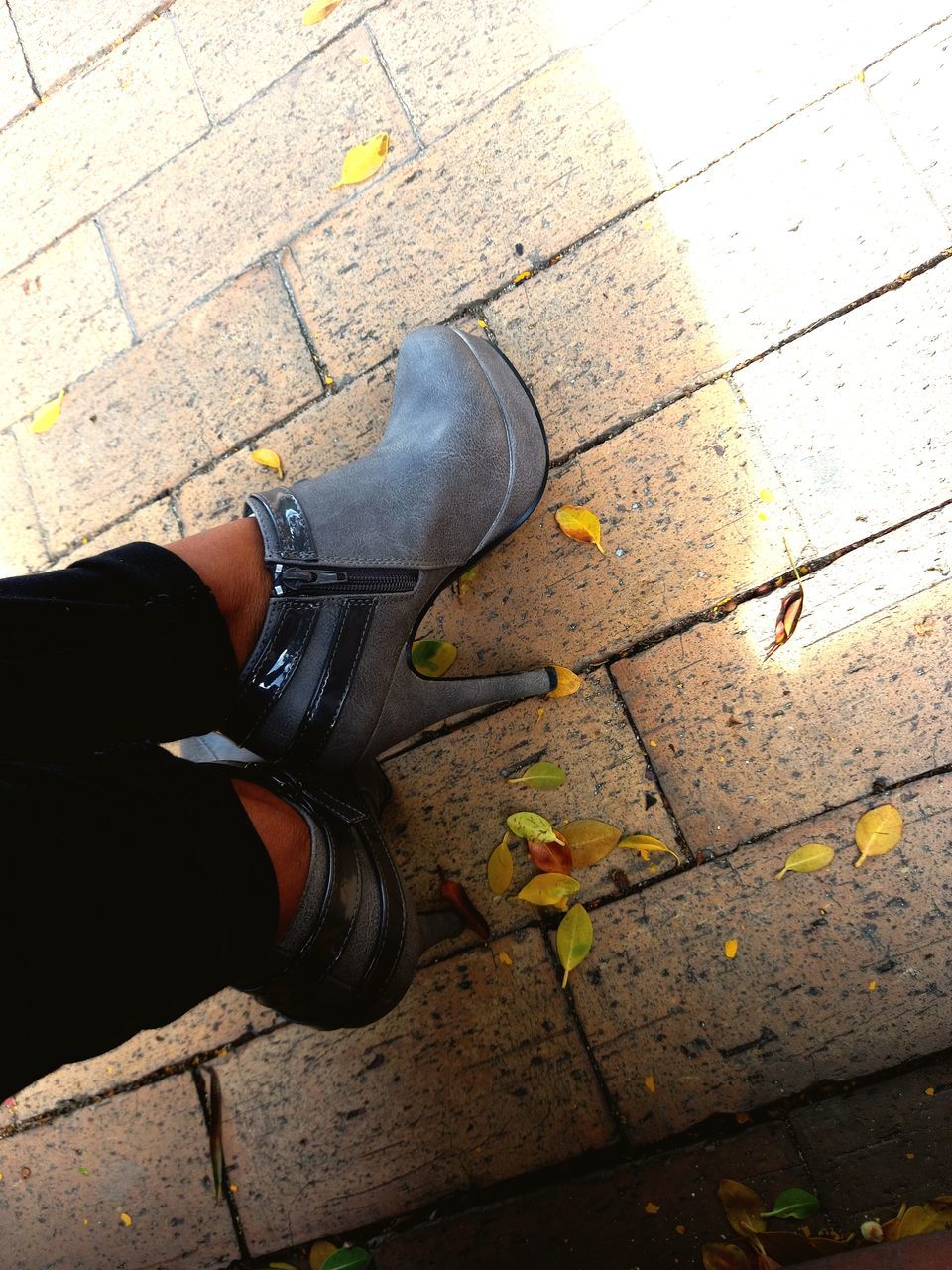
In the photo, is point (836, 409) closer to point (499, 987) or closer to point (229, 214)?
point (499, 987)

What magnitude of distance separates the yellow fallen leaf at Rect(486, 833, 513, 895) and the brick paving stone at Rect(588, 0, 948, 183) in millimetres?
1391

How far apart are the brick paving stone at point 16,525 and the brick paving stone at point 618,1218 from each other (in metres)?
1.72

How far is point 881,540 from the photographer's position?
158 cm

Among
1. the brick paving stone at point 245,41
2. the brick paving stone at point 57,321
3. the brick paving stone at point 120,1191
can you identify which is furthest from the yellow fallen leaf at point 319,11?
the brick paving stone at point 120,1191

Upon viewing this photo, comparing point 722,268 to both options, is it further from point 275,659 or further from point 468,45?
point 275,659

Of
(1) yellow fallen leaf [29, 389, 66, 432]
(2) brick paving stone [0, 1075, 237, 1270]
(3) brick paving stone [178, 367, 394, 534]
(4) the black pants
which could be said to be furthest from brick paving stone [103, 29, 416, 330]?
(2) brick paving stone [0, 1075, 237, 1270]

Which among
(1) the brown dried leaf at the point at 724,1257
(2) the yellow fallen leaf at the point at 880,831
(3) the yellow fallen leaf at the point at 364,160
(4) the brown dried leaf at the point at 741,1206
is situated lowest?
(1) the brown dried leaf at the point at 724,1257

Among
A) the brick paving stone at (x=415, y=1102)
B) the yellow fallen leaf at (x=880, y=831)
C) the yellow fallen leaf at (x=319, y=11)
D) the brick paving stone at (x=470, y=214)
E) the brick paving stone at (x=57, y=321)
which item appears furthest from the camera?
the brick paving stone at (x=57, y=321)

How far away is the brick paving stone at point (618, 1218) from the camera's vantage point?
1.48 metres

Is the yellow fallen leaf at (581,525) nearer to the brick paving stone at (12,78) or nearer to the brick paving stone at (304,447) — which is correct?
the brick paving stone at (304,447)

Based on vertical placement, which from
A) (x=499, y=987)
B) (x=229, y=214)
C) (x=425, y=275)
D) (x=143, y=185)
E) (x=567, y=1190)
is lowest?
(x=567, y=1190)

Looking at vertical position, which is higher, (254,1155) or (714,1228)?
(254,1155)

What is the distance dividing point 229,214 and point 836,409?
1.48m

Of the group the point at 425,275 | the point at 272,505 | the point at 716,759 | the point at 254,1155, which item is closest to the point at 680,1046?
the point at 716,759
